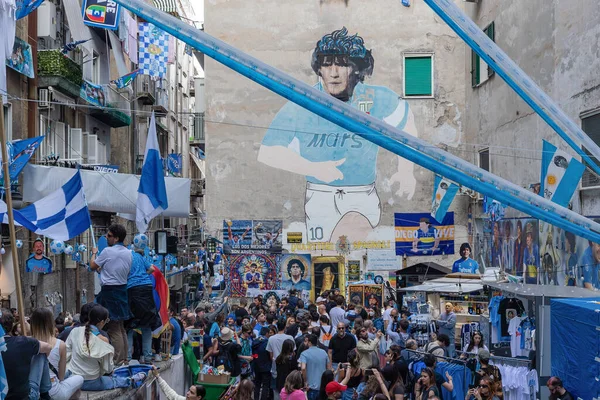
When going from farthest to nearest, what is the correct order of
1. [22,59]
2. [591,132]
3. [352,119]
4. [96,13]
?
[96,13]
[22,59]
[591,132]
[352,119]

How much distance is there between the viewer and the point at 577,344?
10789 millimetres

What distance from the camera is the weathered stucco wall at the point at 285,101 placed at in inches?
1359

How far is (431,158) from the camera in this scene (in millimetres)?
10117

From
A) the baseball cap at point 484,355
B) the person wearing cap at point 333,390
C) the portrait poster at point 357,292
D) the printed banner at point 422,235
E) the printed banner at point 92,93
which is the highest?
the printed banner at point 92,93

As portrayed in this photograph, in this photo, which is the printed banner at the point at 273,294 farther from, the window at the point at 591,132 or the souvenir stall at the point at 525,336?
the souvenir stall at the point at 525,336

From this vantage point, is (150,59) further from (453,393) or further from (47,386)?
(47,386)

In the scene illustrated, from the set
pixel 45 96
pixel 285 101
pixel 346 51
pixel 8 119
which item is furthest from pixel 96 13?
pixel 346 51

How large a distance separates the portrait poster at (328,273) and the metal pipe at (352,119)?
22775 mm

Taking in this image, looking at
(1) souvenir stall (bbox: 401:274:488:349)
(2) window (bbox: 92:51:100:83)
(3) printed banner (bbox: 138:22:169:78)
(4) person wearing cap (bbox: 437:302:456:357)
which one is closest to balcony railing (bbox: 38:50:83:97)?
(3) printed banner (bbox: 138:22:169:78)

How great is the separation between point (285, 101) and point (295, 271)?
661 centimetres

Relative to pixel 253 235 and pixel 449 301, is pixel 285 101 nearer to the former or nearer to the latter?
pixel 253 235

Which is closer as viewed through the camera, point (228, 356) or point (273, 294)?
point (228, 356)

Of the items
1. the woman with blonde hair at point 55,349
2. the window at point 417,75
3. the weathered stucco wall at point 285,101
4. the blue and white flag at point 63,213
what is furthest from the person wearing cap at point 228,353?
the window at point 417,75

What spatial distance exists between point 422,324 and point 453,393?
5.05 metres
